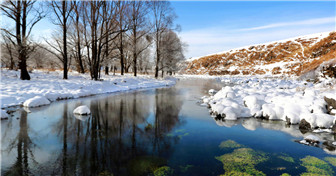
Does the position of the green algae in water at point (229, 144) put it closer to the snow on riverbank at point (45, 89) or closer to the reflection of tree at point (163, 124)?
the reflection of tree at point (163, 124)

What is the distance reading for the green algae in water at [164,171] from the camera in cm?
429

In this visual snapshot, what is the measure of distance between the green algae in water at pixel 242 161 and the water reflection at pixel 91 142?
5.43ft

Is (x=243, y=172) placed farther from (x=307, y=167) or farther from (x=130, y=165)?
(x=130, y=165)

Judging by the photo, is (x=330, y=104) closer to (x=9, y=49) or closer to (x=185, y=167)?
(x=185, y=167)

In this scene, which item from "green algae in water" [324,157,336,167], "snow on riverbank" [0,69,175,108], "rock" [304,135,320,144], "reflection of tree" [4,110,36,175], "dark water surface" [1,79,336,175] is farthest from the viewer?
"snow on riverbank" [0,69,175,108]

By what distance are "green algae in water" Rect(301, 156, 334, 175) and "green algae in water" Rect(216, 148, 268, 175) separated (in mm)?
931

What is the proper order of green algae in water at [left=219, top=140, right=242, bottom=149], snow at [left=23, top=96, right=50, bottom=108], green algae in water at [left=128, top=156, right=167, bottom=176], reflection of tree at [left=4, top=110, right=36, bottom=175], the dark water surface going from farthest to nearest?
snow at [left=23, top=96, right=50, bottom=108]
green algae in water at [left=219, top=140, right=242, bottom=149]
the dark water surface
green algae in water at [left=128, top=156, right=167, bottom=176]
reflection of tree at [left=4, top=110, right=36, bottom=175]

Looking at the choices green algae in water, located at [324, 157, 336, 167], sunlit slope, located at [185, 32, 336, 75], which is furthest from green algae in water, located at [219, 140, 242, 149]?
sunlit slope, located at [185, 32, 336, 75]

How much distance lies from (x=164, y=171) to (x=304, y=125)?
263 inches

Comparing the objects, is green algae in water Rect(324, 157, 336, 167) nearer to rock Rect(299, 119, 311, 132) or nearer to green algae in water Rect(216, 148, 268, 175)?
green algae in water Rect(216, 148, 268, 175)

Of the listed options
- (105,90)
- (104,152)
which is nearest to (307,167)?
(104,152)

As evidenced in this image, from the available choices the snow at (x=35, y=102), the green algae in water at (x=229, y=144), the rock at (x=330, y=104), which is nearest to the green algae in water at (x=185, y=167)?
the green algae in water at (x=229, y=144)

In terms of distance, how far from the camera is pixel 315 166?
15.5 feet

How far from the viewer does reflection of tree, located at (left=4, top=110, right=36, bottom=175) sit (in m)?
4.21
